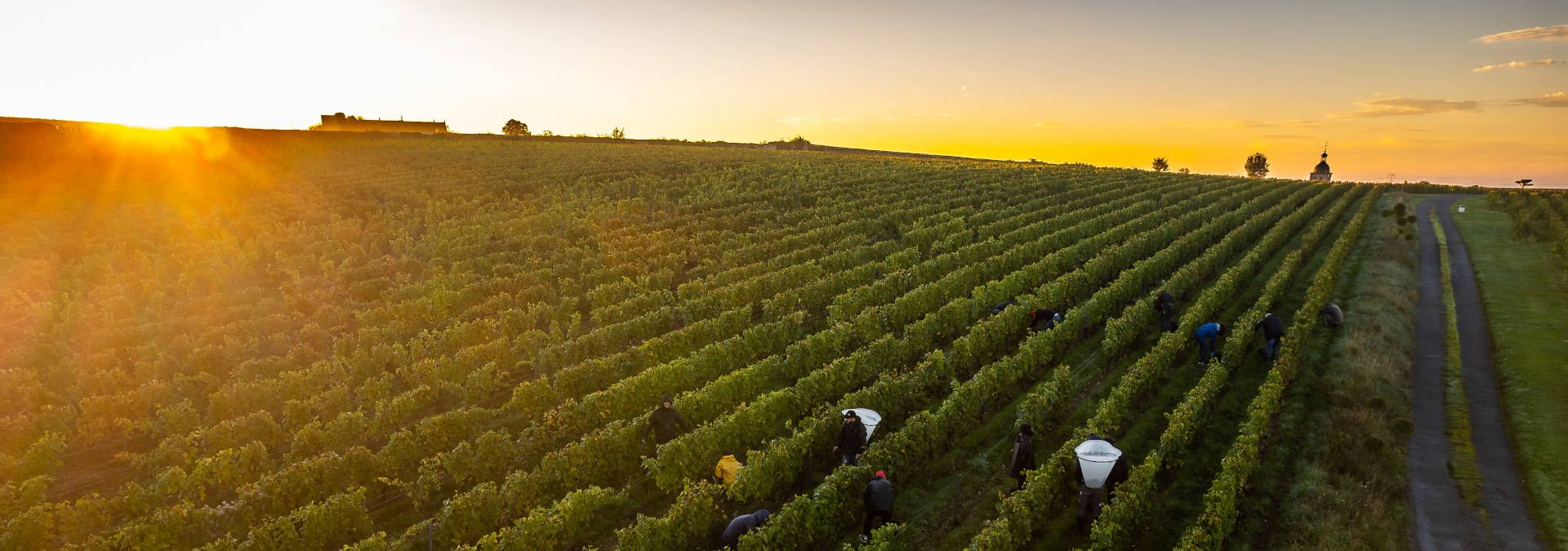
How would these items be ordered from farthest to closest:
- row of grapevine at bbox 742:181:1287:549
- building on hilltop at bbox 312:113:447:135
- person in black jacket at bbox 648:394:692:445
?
building on hilltop at bbox 312:113:447:135, person in black jacket at bbox 648:394:692:445, row of grapevine at bbox 742:181:1287:549

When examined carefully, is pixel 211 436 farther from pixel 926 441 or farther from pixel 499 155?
pixel 499 155

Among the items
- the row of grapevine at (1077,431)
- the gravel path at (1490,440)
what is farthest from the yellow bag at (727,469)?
the gravel path at (1490,440)

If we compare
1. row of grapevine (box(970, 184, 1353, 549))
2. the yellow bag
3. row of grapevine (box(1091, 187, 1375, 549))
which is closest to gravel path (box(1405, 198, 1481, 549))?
row of grapevine (box(1091, 187, 1375, 549))

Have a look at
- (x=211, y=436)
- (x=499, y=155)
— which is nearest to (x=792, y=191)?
(x=499, y=155)

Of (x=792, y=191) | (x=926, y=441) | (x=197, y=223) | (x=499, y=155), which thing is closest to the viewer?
(x=926, y=441)

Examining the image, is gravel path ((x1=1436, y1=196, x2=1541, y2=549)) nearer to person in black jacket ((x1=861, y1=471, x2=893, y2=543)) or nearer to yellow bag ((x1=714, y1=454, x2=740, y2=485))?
person in black jacket ((x1=861, y1=471, x2=893, y2=543))

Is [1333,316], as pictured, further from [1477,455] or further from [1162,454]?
[1162,454]
